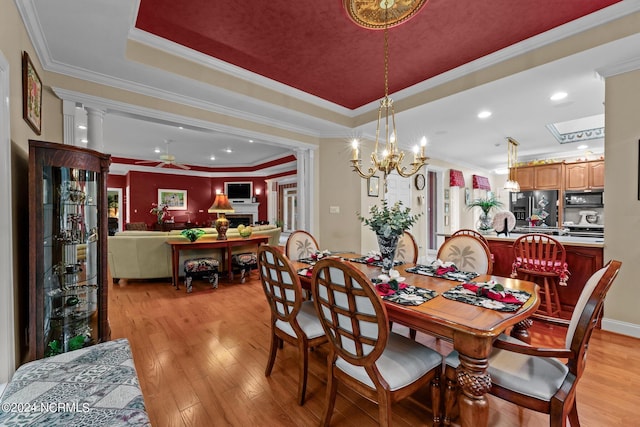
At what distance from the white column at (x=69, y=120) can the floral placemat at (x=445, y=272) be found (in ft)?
11.4

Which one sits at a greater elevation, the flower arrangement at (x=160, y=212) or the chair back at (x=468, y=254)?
the flower arrangement at (x=160, y=212)

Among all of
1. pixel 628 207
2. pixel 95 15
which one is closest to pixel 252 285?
pixel 95 15

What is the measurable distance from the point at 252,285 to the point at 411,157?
13.8ft

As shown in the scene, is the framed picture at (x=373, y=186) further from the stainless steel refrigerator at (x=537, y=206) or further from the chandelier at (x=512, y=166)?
the stainless steel refrigerator at (x=537, y=206)

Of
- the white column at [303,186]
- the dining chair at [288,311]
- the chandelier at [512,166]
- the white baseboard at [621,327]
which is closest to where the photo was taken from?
the dining chair at [288,311]

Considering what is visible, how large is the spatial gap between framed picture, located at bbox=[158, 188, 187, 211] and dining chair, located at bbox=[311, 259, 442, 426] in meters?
9.02

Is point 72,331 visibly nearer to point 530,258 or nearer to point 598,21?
point 530,258

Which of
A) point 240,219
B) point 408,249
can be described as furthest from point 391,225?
point 240,219

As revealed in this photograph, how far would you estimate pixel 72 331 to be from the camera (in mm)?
2002

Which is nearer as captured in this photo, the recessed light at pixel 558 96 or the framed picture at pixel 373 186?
the recessed light at pixel 558 96

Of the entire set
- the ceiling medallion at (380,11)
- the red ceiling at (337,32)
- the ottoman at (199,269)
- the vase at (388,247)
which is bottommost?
the ottoman at (199,269)

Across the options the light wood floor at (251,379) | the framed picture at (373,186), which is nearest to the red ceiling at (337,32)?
the framed picture at (373,186)

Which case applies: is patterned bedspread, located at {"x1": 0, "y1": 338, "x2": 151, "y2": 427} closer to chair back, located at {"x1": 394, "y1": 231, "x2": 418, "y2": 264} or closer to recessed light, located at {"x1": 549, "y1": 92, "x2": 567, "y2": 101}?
chair back, located at {"x1": 394, "y1": 231, "x2": 418, "y2": 264}

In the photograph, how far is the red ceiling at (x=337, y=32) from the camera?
6.80 feet
